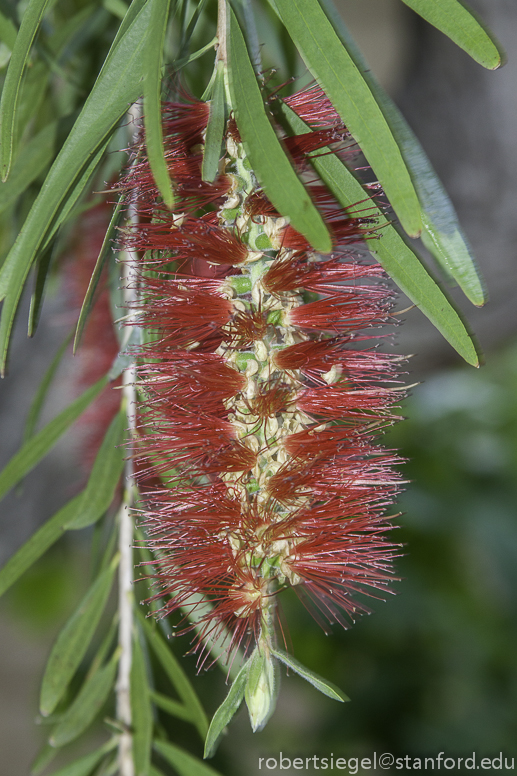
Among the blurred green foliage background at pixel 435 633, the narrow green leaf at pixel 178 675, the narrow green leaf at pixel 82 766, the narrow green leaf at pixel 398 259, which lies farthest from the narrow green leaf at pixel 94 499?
the blurred green foliage background at pixel 435 633

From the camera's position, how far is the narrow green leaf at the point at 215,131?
0.39 m

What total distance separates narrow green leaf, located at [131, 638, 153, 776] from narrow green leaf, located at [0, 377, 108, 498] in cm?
19

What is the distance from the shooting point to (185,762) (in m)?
0.68

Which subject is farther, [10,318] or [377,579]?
[377,579]

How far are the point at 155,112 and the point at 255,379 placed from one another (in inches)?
7.1

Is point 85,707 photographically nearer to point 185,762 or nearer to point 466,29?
point 185,762

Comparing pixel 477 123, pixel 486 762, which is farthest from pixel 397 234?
pixel 486 762

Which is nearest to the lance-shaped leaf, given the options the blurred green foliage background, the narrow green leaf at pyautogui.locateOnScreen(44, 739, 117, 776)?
the narrow green leaf at pyautogui.locateOnScreen(44, 739, 117, 776)

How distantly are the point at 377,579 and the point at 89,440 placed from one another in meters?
0.53

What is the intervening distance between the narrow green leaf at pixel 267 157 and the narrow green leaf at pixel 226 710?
284 mm

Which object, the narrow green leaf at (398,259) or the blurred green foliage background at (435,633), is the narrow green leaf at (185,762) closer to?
the narrow green leaf at (398,259)

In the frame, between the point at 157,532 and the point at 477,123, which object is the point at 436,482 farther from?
the point at 157,532

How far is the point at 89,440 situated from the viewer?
933mm

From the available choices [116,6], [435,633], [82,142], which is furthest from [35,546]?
[435,633]
